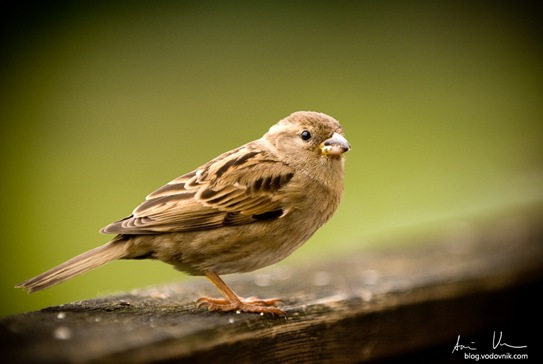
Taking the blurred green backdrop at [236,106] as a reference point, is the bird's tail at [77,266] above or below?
below

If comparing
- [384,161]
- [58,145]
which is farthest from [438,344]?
[58,145]

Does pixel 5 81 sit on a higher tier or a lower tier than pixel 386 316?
higher

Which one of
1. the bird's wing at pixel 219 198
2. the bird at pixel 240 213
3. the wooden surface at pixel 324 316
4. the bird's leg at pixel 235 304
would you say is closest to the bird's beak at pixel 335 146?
the bird at pixel 240 213

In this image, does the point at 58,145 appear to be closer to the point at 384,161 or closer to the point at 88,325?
the point at 384,161

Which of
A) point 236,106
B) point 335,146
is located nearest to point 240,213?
point 335,146
